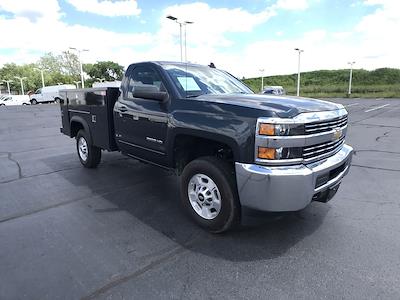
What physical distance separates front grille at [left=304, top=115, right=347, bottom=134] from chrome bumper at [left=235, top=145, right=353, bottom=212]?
345 millimetres

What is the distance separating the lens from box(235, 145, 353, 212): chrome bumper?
2941 mm

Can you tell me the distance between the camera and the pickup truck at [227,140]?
2979mm


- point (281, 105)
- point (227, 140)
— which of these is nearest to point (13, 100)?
point (227, 140)

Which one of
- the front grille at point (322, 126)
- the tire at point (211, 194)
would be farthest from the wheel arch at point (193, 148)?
the front grille at point (322, 126)

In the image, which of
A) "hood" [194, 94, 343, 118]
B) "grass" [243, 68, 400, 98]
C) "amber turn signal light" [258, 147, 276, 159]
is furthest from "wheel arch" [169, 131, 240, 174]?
"grass" [243, 68, 400, 98]

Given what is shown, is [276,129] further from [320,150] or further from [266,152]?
[320,150]

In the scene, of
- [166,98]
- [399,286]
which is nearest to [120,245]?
[166,98]

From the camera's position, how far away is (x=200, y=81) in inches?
173

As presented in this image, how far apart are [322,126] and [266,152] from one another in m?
0.73

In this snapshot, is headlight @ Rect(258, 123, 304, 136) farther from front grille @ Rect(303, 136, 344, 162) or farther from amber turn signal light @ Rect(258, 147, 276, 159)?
front grille @ Rect(303, 136, 344, 162)

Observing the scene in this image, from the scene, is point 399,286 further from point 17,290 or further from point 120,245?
point 17,290

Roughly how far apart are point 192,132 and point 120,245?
142 centimetres

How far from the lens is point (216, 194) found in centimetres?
353

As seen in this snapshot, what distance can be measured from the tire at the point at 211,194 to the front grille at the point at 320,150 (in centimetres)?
77
